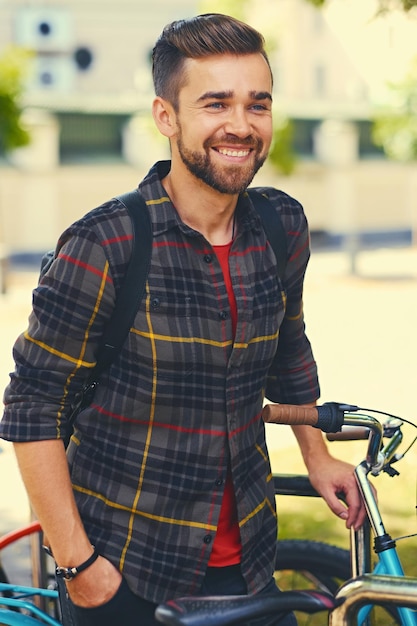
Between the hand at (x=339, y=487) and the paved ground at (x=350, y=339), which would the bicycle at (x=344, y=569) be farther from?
the paved ground at (x=350, y=339)

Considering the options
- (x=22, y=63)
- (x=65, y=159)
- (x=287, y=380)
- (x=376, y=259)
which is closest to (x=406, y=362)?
(x=287, y=380)

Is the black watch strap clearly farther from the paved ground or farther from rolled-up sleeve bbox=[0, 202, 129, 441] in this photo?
the paved ground

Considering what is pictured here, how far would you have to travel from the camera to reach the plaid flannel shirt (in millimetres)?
1942

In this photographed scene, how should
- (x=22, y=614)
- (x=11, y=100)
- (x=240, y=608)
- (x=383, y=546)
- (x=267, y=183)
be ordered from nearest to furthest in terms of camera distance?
(x=240, y=608)
(x=383, y=546)
(x=22, y=614)
(x=11, y=100)
(x=267, y=183)

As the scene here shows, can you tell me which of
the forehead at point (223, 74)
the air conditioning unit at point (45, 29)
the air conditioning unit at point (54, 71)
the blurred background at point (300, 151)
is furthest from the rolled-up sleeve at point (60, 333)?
the air conditioning unit at point (54, 71)

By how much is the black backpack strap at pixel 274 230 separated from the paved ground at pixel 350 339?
193cm

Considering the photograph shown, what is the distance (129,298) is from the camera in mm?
1946

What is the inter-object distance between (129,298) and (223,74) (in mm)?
488

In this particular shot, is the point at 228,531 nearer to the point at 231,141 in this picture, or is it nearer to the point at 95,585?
the point at 95,585

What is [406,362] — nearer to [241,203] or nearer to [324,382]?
[324,382]

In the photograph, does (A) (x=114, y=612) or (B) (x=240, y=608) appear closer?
(B) (x=240, y=608)

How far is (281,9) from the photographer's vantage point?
49312mm

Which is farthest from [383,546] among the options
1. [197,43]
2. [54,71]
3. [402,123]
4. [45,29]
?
[54,71]

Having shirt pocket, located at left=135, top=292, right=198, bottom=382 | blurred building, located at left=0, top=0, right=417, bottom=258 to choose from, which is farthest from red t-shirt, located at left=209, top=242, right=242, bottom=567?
blurred building, located at left=0, top=0, right=417, bottom=258
